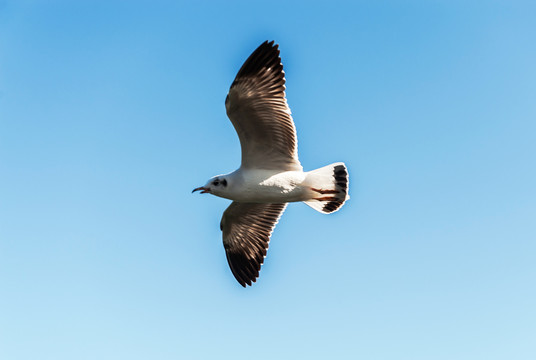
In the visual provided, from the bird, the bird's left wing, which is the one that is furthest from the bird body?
the bird's left wing

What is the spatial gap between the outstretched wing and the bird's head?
2.13ft

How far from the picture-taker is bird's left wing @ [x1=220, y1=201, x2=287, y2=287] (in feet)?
37.9

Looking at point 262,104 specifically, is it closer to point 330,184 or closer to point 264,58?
point 264,58

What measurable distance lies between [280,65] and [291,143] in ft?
3.97

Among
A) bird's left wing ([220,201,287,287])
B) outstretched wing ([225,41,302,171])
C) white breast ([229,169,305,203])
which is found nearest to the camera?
outstretched wing ([225,41,302,171])

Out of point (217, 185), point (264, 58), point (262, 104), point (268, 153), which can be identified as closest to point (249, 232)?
point (217, 185)

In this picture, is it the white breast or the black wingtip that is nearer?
the black wingtip

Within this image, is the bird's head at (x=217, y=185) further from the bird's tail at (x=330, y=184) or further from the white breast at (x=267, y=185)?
the bird's tail at (x=330, y=184)

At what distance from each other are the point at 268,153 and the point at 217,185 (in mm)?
937

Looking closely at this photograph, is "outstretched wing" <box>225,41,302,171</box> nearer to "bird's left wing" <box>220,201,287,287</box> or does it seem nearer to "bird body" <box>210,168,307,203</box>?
"bird body" <box>210,168,307,203</box>

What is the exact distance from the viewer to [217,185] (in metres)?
10.4

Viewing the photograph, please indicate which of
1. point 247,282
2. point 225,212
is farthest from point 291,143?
point 247,282

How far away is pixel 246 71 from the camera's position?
377 inches

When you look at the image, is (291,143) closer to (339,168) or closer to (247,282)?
(339,168)
